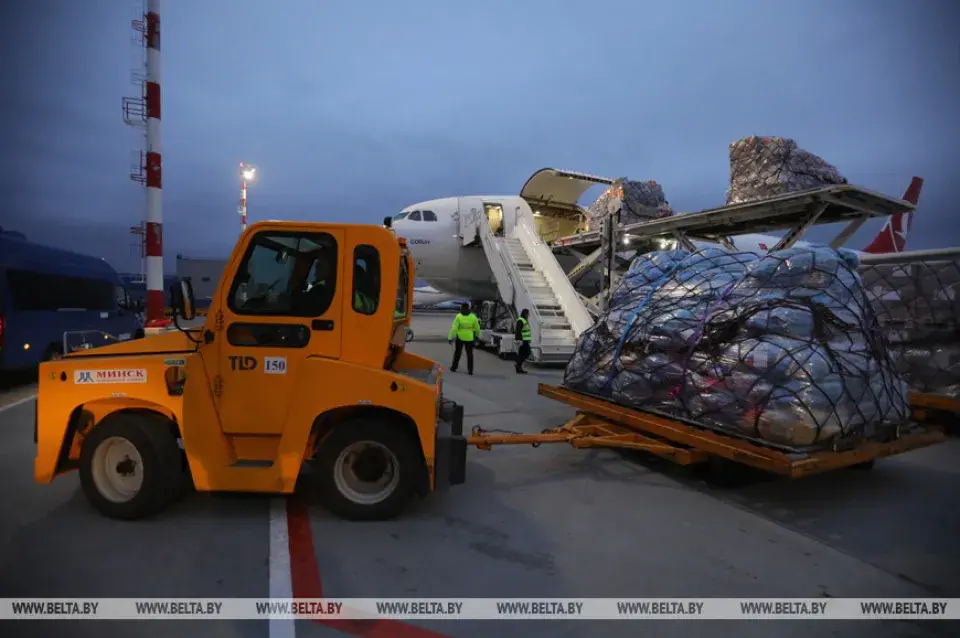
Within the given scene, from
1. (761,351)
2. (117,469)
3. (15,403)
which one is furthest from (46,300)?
(761,351)

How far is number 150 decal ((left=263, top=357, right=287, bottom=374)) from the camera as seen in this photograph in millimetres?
3760

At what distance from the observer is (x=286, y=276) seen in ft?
12.8

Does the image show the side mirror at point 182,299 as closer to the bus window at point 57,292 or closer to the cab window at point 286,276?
the cab window at point 286,276

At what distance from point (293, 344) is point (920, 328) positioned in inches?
324

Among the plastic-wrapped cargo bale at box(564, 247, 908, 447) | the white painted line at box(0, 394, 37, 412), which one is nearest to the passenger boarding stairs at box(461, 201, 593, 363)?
the plastic-wrapped cargo bale at box(564, 247, 908, 447)

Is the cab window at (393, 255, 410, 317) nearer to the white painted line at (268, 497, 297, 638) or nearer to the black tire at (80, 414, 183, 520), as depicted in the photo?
the white painted line at (268, 497, 297, 638)

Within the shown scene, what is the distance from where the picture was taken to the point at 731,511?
438cm

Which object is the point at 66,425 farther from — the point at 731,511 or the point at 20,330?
the point at 20,330

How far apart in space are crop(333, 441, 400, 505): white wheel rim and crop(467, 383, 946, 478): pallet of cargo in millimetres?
971

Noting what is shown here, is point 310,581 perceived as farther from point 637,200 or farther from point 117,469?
point 637,200

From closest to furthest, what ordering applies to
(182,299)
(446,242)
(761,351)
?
(182,299), (761,351), (446,242)

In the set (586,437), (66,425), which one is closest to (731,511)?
(586,437)

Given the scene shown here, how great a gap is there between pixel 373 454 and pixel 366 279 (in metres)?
1.42

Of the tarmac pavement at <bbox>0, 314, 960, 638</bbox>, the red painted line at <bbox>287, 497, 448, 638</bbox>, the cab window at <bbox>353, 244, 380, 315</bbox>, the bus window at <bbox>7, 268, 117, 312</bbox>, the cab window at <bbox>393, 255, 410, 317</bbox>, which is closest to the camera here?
the red painted line at <bbox>287, 497, 448, 638</bbox>
